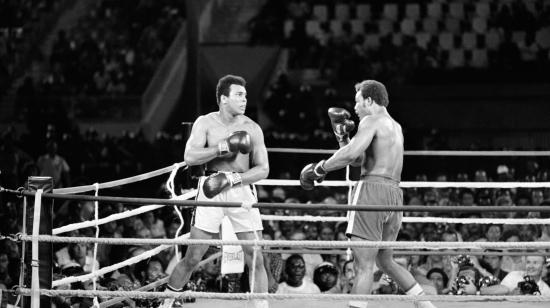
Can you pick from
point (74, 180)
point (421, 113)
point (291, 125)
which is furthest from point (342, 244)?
point (421, 113)

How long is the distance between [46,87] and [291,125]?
3.87 metres

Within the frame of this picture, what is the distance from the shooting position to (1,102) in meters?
12.7

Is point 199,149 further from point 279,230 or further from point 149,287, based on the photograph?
point 279,230

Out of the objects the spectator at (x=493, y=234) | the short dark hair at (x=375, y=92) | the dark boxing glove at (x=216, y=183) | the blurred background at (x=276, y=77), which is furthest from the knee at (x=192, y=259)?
the blurred background at (x=276, y=77)

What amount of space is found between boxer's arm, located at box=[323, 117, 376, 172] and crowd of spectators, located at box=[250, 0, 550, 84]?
696cm

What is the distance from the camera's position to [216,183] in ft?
13.9

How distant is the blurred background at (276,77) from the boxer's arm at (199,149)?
411 cm

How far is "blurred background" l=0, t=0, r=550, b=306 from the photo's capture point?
9633 millimetres

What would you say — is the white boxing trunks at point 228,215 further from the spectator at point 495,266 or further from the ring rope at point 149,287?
the spectator at point 495,266

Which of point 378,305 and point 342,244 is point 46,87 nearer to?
point 378,305

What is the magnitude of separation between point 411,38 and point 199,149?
7.80 metres

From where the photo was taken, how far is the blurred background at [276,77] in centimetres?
963

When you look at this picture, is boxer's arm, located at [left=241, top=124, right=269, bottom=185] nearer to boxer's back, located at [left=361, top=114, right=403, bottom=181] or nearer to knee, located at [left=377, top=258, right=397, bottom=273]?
boxer's back, located at [left=361, top=114, right=403, bottom=181]

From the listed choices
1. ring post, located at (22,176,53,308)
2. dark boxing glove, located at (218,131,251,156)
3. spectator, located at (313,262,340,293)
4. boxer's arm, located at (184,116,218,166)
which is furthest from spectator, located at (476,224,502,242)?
ring post, located at (22,176,53,308)
